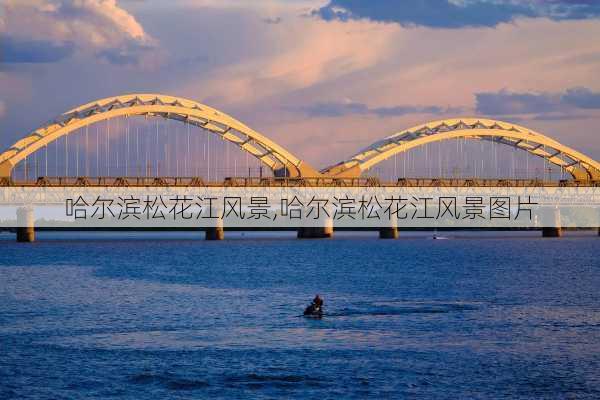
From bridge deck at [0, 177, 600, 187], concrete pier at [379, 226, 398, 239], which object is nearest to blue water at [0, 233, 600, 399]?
bridge deck at [0, 177, 600, 187]

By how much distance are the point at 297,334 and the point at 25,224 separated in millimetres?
93655

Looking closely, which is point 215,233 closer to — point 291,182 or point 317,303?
point 291,182

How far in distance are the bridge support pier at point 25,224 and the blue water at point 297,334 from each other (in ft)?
153

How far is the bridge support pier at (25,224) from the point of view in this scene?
12562cm

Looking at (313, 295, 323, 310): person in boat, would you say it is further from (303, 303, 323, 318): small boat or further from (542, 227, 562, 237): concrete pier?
(542, 227, 562, 237): concrete pier

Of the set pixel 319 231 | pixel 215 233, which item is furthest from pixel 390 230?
Result: pixel 215 233

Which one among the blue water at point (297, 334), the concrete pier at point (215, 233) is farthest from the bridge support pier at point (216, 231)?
the blue water at point (297, 334)

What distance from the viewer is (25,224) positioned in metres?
130

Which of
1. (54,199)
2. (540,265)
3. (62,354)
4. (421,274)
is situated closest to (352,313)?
(62,354)

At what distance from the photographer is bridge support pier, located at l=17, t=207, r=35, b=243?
125625 millimetres

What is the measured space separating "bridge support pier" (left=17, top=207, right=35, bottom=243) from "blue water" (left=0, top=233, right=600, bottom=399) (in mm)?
46676

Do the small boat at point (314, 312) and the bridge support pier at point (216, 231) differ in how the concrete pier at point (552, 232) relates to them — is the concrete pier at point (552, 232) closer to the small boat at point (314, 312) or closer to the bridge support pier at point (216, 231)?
the bridge support pier at point (216, 231)

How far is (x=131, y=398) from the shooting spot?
101 ft

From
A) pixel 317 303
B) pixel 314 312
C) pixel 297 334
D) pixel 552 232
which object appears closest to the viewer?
pixel 297 334
